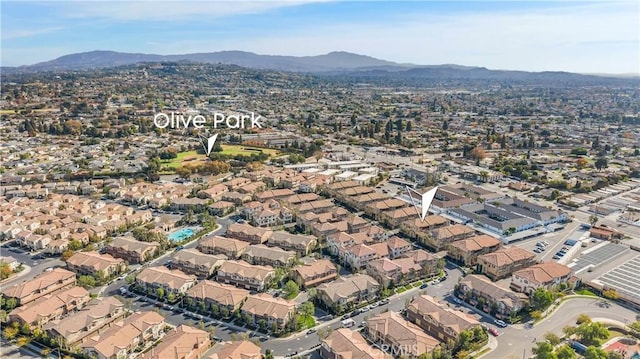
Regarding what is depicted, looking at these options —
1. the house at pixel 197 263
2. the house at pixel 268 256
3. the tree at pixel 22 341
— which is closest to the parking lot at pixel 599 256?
the house at pixel 268 256

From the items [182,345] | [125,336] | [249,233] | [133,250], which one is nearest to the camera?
[182,345]

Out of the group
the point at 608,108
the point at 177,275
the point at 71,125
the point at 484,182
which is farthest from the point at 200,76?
the point at 177,275

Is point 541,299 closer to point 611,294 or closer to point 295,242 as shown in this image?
point 611,294

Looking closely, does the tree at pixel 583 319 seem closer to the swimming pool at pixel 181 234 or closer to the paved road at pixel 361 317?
the paved road at pixel 361 317

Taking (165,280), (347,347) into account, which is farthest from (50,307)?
(347,347)

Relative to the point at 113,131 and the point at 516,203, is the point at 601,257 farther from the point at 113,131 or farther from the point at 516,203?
the point at 113,131
